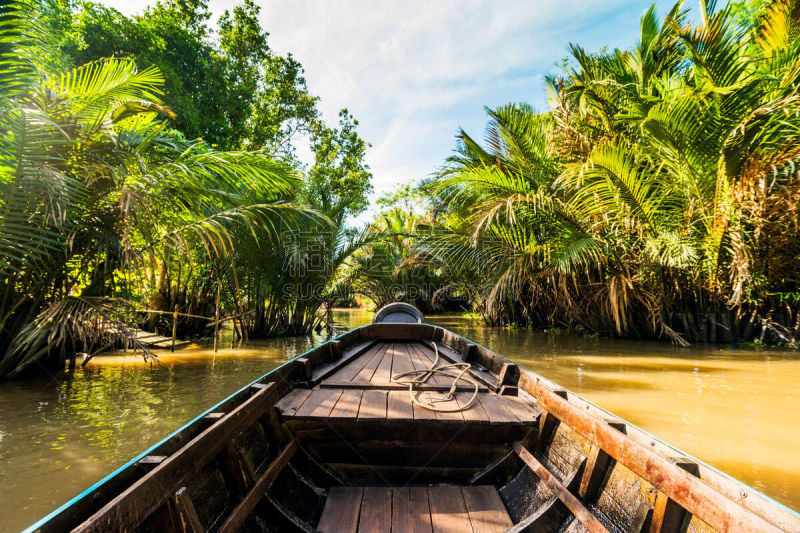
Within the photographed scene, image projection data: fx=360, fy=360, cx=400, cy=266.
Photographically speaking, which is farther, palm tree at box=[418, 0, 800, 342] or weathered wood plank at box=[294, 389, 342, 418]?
palm tree at box=[418, 0, 800, 342]

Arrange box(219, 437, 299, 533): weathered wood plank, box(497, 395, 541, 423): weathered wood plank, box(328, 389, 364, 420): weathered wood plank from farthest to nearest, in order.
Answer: box(497, 395, 541, 423): weathered wood plank
box(328, 389, 364, 420): weathered wood plank
box(219, 437, 299, 533): weathered wood plank

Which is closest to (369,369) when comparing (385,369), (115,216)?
(385,369)

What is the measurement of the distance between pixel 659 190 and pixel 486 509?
6.73 m

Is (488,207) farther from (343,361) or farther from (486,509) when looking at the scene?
(486,509)

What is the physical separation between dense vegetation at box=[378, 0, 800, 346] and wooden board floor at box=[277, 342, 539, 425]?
4.73 m

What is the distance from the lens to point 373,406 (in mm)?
2201

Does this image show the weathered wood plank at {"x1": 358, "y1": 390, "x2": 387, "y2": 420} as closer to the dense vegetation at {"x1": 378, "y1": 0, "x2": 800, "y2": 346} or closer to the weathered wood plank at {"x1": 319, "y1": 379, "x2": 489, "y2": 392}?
the weathered wood plank at {"x1": 319, "y1": 379, "x2": 489, "y2": 392}

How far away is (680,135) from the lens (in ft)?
17.8

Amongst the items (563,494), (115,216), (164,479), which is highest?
(115,216)

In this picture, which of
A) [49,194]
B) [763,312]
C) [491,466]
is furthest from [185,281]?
[763,312]

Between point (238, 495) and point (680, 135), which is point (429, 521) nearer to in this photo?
point (238, 495)

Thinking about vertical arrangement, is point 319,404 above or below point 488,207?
below

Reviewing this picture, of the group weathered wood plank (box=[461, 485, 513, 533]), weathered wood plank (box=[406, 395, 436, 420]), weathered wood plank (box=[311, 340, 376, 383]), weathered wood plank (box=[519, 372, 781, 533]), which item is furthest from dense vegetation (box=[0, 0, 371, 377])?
weathered wood plank (box=[519, 372, 781, 533])

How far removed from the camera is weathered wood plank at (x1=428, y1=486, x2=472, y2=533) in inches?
66.2
